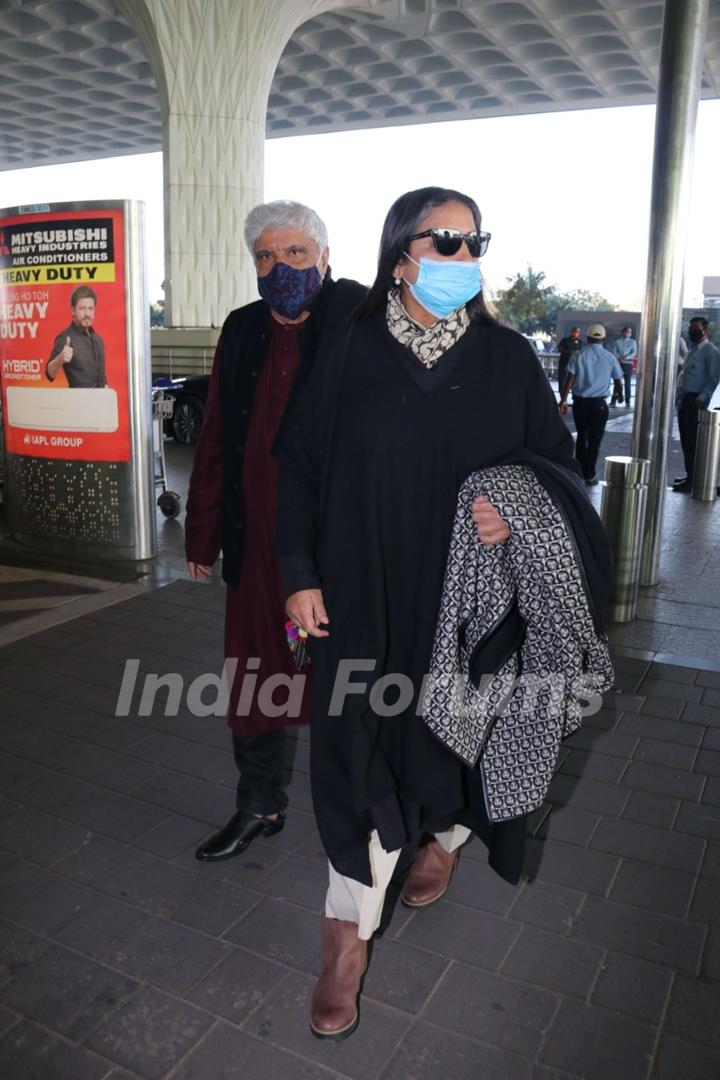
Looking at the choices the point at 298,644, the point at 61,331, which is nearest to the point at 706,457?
the point at 61,331

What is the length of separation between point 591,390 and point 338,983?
9375 mm

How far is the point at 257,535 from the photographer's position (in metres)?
2.93

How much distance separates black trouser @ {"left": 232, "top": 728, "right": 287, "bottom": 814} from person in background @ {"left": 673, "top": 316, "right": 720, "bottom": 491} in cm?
918

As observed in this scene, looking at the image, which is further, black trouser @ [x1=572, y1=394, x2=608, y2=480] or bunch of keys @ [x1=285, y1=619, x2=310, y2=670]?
black trouser @ [x1=572, y1=394, x2=608, y2=480]

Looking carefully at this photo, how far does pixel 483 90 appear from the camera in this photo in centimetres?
3394

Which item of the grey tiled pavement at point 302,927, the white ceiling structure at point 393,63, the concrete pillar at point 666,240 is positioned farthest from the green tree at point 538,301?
the grey tiled pavement at point 302,927

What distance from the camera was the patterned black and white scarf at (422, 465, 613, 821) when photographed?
7.10 feet

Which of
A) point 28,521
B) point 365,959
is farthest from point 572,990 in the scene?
point 28,521

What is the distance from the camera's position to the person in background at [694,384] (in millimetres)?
11156

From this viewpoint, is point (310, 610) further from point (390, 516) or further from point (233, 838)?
point (233, 838)

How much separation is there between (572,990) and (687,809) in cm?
122

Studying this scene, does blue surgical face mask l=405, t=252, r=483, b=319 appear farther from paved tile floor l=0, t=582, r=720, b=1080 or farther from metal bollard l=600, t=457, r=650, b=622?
metal bollard l=600, t=457, r=650, b=622

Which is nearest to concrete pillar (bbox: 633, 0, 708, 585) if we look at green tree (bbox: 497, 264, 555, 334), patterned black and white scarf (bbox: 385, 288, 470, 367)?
patterned black and white scarf (bbox: 385, 288, 470, 367)

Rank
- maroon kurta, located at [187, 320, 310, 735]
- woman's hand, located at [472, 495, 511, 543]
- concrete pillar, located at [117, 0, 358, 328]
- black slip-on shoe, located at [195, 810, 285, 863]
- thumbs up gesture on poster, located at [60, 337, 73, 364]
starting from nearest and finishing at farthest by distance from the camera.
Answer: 1. woman's hand, located at [472, 495, 511, 543]
2. maroon kurta, located at [187, 320, 310, 735]
3. black slip-on shoe, located at [195, 810, 285, 863]
4. thumbs up gesture on poster, located at [60, 337, 73, 364]
5. concrete pillar, located at [117, 0, 358, 328]
